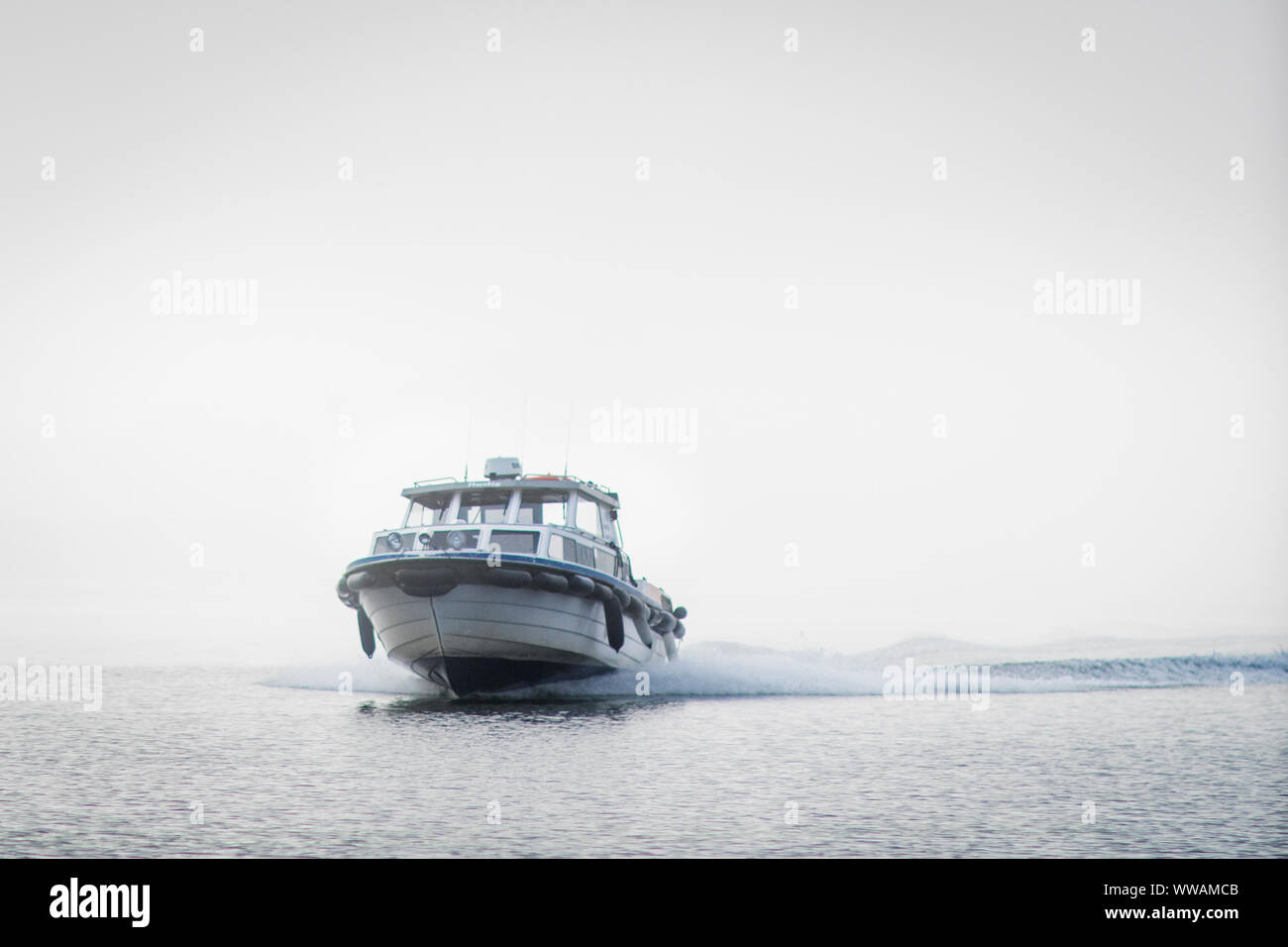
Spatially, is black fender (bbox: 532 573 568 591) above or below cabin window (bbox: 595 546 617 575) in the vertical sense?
below

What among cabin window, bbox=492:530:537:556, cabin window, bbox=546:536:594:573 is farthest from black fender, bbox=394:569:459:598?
cabin window, bbox=546:536:594:573

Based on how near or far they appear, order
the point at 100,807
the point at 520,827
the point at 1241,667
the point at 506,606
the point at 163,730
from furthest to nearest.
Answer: the point at 1241,667 → the point at 506,606 → the point at 163,730 → the point at 100,807 → the point at 520,827

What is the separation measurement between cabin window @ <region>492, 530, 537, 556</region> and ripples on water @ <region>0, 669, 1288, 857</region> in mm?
3851

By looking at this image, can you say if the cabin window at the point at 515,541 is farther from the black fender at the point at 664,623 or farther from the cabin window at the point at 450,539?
the black fender at the point at 664,623

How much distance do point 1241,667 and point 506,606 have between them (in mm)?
42721

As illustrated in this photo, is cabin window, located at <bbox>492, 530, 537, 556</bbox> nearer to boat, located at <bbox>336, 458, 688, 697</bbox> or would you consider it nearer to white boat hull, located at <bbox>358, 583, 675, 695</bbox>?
boat, located at <bbox>336, 458, 688, 697</bbox>

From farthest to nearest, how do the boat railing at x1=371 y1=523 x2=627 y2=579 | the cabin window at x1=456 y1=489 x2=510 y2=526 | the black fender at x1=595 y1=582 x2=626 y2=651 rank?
the cabin window at x1=456 y1=489 x2=510 y2=526 → the black fender at x1=595 y1=582 x2=626 y2=651 → the boat railing at x1=371 y1=523 x2=627 y2=579

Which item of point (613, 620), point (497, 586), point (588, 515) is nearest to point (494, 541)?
point (497, 586)

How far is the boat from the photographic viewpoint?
2412 cm

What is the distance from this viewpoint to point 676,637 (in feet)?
125

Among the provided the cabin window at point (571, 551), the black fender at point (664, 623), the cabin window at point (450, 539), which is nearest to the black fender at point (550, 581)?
the cabin window at point (571, 551)

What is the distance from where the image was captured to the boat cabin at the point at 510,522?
83.6 ft
